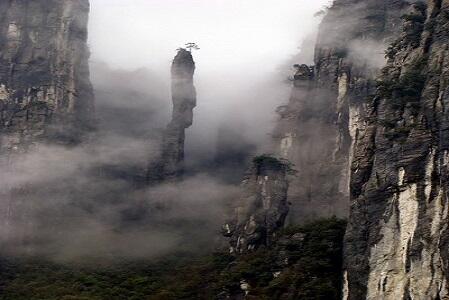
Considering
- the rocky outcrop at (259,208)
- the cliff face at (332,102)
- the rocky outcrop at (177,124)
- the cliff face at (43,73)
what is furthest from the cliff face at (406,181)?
the cliff face at (43,73)

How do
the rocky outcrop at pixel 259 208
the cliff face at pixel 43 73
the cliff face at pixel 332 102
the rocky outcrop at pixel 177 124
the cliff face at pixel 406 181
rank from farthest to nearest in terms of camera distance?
the cliff face at pixel 43 73 < the rocky outcrop at pixel 177 124 < the cliff face at pixel 332 102 < the rocky outcrop at pixel 259 208 < the cliff face at pixel 406 181

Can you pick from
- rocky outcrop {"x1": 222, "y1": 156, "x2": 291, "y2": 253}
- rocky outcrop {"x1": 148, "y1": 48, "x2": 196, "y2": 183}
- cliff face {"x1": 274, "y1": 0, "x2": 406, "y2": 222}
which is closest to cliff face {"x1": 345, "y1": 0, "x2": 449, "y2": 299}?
rocky outcrop {"x1": 222, "y1": 156, "x2": 291, "y2": 253}

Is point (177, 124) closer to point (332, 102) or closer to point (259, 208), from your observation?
point (332, 102)

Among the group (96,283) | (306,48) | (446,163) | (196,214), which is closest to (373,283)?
(446,163)

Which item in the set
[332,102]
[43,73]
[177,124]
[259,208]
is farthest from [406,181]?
[43,73]

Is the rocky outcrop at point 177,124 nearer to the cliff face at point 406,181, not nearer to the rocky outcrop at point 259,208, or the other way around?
the rocky outcrop at point 259,208

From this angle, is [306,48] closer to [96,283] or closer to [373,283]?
[96,283]
